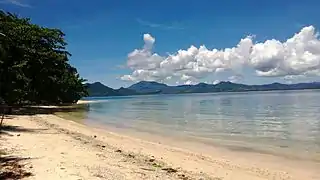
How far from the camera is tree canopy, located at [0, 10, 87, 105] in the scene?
98.3 ft

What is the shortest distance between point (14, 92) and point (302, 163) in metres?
19.8

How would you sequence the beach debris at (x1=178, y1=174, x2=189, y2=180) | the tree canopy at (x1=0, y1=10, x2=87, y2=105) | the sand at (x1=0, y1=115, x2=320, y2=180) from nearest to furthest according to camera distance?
the sand at (x1=0, y1=115, x2=320, y2=180), the beach debris at (x1=178, y1=174, x2=189, y2=180), the tree canopy at (x1=0, y1=10, x2=87, y2=105)

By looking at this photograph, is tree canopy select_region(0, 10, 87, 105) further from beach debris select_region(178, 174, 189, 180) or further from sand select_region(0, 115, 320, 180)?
beach debris select_region(178, 174, 189, 180)

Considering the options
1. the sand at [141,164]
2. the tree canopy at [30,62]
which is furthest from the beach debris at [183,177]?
the tree canopy at [30,62]

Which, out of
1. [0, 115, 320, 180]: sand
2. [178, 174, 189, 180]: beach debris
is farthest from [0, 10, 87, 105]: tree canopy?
[178, 174, 189, 180]: beach debris

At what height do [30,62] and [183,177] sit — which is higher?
[30,62]

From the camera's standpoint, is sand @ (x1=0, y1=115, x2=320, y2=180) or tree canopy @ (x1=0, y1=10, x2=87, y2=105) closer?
sand @ (x1=0, y1=115, x2=320, y2=180)

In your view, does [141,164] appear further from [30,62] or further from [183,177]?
[30,62]

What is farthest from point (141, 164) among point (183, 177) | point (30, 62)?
point (30, 62)

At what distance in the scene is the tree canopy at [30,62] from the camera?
29953 millimetres

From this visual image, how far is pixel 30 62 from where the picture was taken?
4372 centimetres

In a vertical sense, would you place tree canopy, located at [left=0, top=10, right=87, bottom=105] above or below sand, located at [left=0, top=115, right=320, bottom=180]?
above

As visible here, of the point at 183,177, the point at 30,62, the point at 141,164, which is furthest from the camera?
the point at 30,62

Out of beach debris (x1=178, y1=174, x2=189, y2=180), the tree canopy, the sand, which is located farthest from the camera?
the tree canopy
